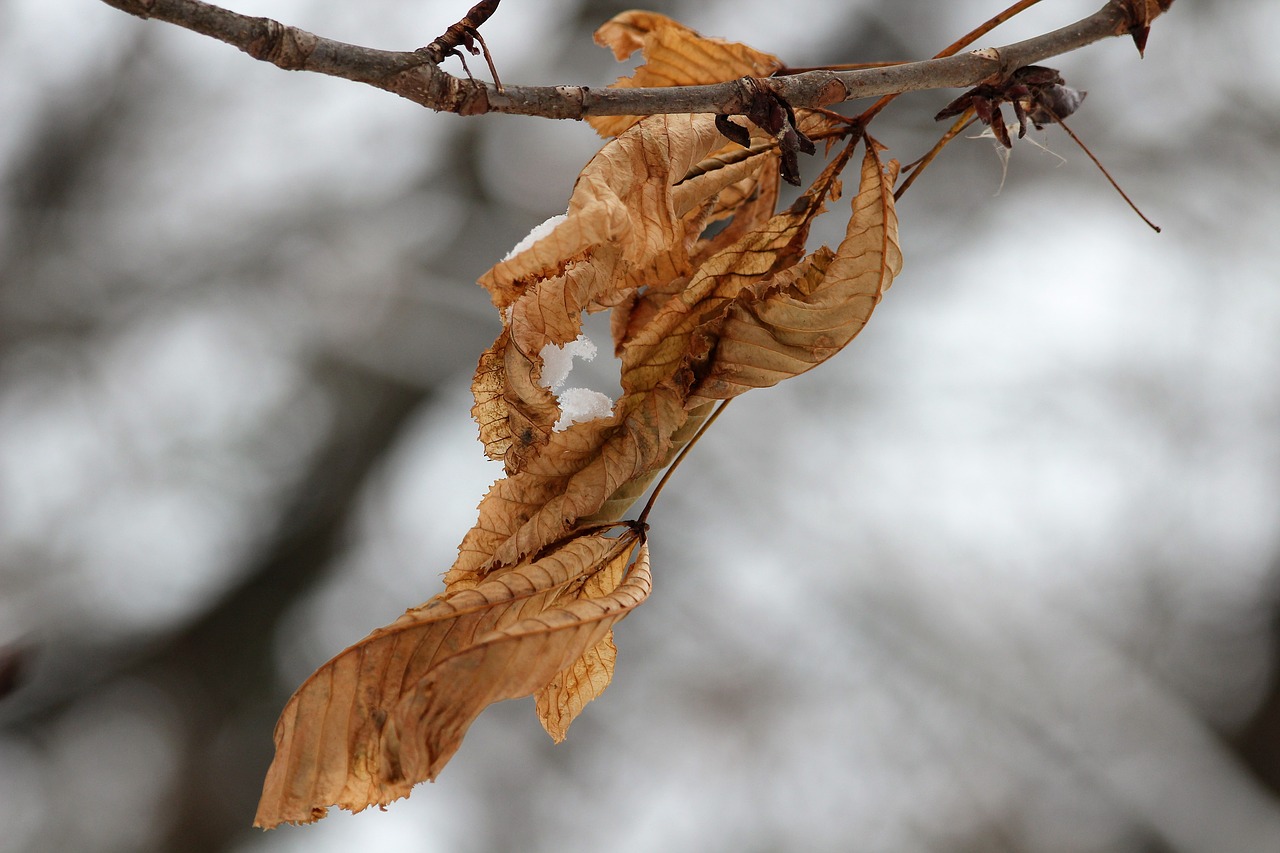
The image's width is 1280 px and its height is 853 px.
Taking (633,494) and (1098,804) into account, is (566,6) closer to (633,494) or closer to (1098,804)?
(633,494)

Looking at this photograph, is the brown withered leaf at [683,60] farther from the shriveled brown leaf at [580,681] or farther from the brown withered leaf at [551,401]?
the shriveled brown leaf at [580,681]

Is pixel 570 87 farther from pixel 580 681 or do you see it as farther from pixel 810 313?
pixel 580 681

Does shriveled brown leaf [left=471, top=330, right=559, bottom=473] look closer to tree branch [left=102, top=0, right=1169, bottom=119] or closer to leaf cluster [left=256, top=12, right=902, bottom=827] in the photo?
leaf cluster [left=256, top=12, right=902, bottom=827]

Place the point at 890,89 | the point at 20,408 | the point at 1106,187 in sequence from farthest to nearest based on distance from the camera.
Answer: the point at 1106,187 < the point at 20,408 < the point at 890,89

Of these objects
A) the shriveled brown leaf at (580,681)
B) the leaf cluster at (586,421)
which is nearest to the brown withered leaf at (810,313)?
the leaf cluster at (586,421)

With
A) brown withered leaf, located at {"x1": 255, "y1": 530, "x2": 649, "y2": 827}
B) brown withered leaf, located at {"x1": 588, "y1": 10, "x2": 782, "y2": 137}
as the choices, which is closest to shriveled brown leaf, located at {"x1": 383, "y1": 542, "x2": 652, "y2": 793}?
brown withered leaf, located at {"x1": 255, "y1": 530, "x2": 649, "y2": 827}

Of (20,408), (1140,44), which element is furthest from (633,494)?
(20,408)
